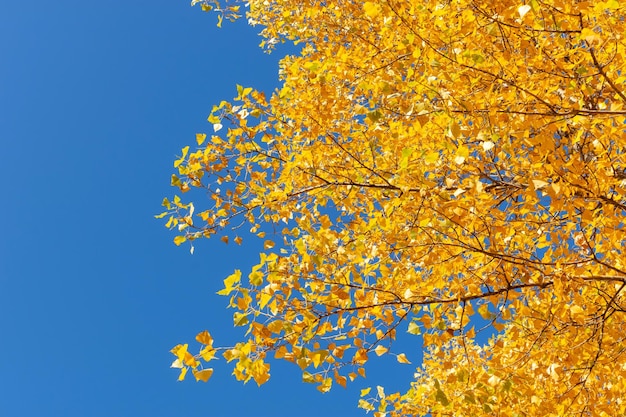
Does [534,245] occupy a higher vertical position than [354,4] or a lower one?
lower

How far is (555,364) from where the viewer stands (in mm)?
2945

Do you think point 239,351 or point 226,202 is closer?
point 239,351

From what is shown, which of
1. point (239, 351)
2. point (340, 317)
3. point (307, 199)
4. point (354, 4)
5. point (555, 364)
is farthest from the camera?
point (354, 4)

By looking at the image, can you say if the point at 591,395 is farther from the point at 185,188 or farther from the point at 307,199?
the point at 185,188

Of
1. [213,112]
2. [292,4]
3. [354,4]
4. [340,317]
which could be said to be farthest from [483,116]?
[292,4]

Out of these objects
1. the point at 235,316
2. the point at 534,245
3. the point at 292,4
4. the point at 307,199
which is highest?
the point at 292,4

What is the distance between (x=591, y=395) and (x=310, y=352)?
2228mm

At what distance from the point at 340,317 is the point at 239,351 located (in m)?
0.61

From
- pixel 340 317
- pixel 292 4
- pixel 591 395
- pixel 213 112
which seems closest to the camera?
pixel 340 317

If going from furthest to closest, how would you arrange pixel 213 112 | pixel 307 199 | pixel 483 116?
1. pixel 307 199
2. pixel 213 112
3. pixel 483 116

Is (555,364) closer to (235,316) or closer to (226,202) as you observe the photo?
(235,316)

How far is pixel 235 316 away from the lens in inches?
94.2

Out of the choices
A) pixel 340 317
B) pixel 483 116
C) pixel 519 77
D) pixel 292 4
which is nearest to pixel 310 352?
pixel 340 317

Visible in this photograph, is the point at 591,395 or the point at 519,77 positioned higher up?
the point at 519,77
